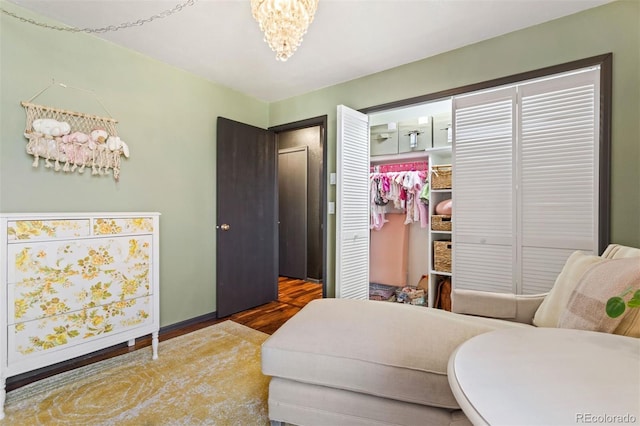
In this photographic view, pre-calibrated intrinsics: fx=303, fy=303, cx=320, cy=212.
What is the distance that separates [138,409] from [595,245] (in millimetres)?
2938

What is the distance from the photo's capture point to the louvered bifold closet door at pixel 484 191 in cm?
231

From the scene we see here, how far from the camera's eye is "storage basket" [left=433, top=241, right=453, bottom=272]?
9.93 feet

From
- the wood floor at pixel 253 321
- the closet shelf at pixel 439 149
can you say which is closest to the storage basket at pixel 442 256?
the closet shelf at pixel 439 149

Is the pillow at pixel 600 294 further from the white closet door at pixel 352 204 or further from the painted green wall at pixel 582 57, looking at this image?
the white closet door at pixel 352 204

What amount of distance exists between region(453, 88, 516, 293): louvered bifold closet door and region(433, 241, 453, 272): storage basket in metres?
0.49

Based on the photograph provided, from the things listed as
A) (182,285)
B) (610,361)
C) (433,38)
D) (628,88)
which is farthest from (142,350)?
(628,88)

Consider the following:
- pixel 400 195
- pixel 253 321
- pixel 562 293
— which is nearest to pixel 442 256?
pixel 400 195

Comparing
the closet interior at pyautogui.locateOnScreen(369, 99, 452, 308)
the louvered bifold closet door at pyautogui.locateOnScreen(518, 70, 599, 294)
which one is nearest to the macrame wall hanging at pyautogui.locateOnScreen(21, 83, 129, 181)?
the closet interior at pyautogui.locateOnScreen(369, 99, 452, 308)

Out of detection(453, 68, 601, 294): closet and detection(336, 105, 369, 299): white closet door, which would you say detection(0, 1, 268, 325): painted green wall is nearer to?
detection(336, 105, 369, 299): white closet door

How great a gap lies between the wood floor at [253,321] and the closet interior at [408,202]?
3.06ft

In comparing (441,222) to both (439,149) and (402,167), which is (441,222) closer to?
(439,149)

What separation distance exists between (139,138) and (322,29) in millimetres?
1737

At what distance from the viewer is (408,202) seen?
11.8 feet

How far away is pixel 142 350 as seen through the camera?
2.38 meters
